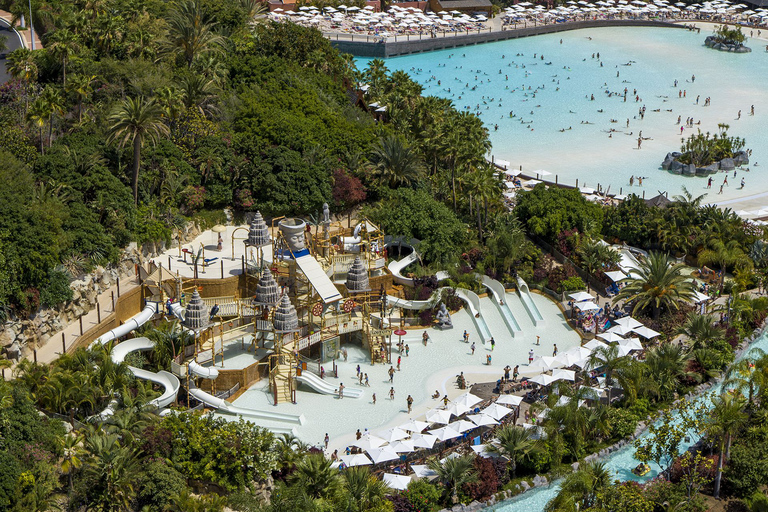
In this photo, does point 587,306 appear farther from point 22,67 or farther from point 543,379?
point 22,67

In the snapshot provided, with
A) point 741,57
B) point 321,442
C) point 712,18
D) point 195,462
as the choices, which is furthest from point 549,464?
point 712,18

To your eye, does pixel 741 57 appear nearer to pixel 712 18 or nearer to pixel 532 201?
pixel 712 18

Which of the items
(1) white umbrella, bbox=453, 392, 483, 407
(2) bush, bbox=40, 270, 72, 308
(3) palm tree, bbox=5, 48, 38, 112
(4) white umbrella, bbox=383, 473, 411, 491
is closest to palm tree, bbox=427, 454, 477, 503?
(4) white umbrella, bbox=383, 473, 411, 491

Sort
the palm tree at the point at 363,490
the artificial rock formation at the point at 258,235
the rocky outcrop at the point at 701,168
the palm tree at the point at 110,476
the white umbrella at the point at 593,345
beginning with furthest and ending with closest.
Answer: the rocky outcrop at the point at 701,168
the artificial rock formation at the point at 258,235
the white umbrella at the point at 593,345
the palm tree at the point at 363,490
the palm tree at the point at 110,476

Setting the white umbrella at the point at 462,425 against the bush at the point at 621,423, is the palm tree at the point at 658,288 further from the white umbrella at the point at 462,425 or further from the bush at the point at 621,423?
the white umbrella at the point at 462,425

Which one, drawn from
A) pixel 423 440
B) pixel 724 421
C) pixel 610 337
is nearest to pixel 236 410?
pixel 423 440

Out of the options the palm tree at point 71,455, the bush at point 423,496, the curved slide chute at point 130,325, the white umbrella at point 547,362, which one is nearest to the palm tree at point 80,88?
the curved slide chute at point 130,325

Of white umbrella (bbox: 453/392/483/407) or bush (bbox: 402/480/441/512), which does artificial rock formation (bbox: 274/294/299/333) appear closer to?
white umbrella (bbox: 453/392/483/407)
